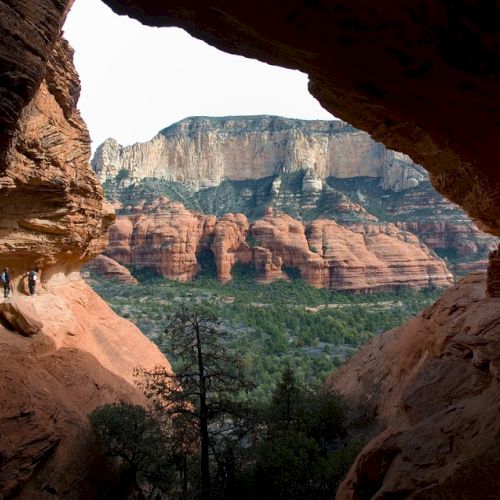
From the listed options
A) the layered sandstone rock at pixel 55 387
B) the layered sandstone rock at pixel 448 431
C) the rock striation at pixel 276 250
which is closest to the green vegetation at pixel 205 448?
the layered sandstone rock at pixel 55 387

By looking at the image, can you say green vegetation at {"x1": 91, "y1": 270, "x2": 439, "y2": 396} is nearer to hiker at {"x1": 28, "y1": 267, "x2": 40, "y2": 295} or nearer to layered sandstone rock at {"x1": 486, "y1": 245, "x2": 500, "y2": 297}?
hiker at {"x1": 28, "y1": 267, "x2": 40, "y2": 295}

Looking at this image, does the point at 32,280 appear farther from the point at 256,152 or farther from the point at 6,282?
the point at 256,152

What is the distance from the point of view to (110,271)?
6694 centimetres

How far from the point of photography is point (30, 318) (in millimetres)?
13453

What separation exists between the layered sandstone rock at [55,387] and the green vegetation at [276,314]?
32.9 ft

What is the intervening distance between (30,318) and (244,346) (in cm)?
2667

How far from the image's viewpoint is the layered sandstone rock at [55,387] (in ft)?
33.1

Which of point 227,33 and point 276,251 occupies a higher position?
point 227,33

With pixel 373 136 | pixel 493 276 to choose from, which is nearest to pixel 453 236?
pixel 493 276

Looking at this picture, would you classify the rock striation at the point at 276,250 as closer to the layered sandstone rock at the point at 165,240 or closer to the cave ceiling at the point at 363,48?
the layered sandstone rock at the point at 165,240

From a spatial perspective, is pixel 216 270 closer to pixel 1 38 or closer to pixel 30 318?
pixel 30 318

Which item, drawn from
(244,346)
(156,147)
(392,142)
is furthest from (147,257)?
(392,142)

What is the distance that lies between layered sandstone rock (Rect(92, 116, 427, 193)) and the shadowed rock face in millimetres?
99482

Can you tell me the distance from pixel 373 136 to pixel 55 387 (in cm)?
1116
